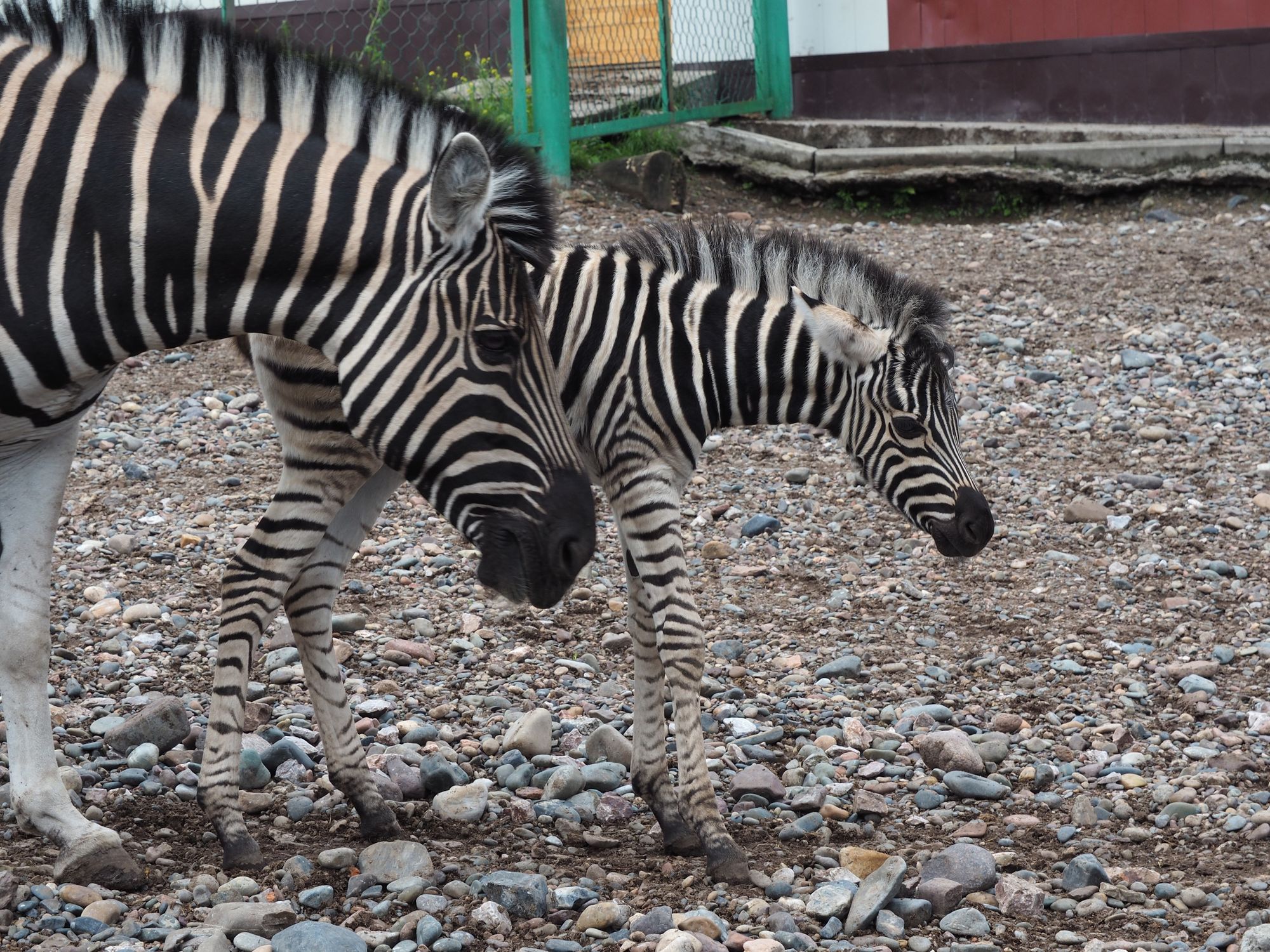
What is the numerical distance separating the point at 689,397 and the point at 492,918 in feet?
6.19

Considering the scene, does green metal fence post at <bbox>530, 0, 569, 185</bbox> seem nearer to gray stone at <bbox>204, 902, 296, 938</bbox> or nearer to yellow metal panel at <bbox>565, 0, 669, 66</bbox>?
Result: yellow metal panel at <bbox>565, 0, 669, 66</bbox>

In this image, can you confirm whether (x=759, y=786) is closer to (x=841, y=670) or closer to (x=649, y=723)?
(x=649, y=723)

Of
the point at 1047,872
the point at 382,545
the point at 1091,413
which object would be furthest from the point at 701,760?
the point at 1091,413

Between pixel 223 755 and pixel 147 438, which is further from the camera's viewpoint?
pixel 147 438

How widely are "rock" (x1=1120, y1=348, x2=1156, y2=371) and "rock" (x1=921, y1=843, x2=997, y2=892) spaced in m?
6.35

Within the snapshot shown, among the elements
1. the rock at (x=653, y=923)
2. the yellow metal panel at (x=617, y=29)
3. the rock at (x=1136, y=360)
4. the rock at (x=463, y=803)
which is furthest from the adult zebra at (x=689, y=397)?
the yellow metal panel at (x=617, y=29)

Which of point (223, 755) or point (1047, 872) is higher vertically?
→ point (223, 755)

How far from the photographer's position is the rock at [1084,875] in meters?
4.31

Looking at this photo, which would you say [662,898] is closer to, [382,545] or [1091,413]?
[382,545]

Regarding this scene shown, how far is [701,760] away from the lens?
455cm

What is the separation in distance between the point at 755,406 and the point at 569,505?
151 centimetres

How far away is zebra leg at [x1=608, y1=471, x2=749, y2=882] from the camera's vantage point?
453 centimetres

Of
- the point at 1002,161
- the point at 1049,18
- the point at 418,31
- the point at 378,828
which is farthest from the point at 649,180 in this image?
the point at 378,828

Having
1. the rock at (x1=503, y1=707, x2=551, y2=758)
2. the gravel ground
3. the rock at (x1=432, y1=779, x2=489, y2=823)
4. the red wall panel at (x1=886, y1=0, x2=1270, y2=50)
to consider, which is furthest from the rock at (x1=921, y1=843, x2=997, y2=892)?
the red wall panel at (x1=886, y1=0, x2=1270, y2=50)
